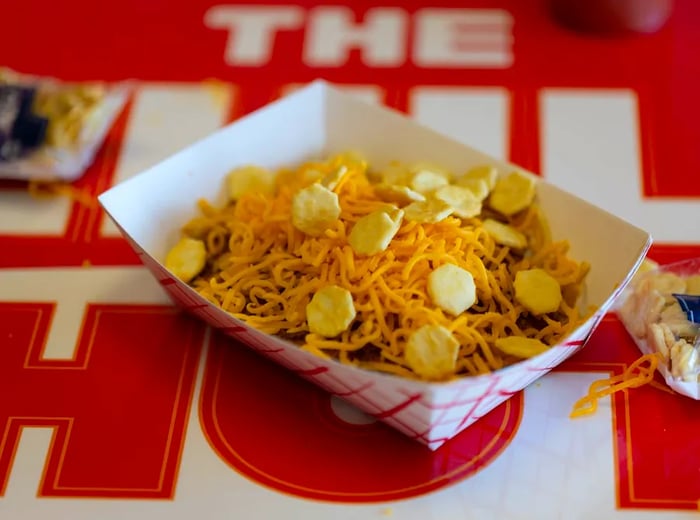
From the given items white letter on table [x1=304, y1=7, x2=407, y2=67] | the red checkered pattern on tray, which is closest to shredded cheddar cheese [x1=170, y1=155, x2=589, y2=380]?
the red checkered pattern on tray

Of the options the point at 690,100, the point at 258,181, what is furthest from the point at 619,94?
the point at 258,181

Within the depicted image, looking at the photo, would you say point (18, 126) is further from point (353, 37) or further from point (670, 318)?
point (670, 318)

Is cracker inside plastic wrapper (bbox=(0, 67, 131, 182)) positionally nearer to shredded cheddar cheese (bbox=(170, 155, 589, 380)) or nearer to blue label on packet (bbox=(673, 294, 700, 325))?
shredded cheddar cheese (bbox=(170, 155, 589, 380))

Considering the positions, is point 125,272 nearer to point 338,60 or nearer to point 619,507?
point 338,60

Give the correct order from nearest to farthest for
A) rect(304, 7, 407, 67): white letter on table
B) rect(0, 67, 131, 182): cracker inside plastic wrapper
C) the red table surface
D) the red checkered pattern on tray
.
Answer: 1. the red checkered pattern on tray
2. the red table surface
3. rect(0, 67, 131, 182): cracker inside plastic wrapper
4. rect(304, 7, 407, 67): white letter on table

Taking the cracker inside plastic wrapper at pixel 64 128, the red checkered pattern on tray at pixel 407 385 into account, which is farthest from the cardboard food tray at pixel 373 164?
the cracker inside plastic wrapper at pixel 64 128

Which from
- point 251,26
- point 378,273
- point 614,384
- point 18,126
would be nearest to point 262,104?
point 251,26

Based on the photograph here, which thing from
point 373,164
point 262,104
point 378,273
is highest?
point 262,104
